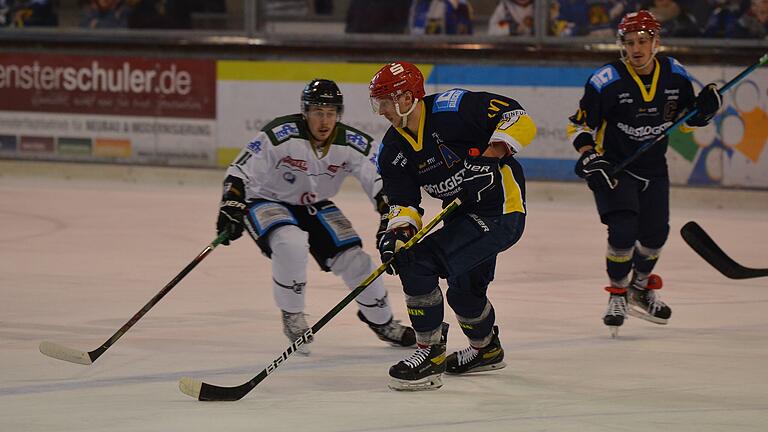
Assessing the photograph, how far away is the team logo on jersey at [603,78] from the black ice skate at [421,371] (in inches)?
56.4

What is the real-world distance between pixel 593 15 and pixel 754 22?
1.09 meters

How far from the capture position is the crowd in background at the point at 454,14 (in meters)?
8.89

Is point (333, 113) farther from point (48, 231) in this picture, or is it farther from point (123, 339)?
point (48, 231)

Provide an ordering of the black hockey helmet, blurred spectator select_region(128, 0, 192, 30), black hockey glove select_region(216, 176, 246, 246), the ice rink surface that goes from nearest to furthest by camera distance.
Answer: the ice rink surface, the black hockey helmet, black hockey glove select_region(216, 176, 246, 246), blurred spectator select_region(128, 0, 192, 30)

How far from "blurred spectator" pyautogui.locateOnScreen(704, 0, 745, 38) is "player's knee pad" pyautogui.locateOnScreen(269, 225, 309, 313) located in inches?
198

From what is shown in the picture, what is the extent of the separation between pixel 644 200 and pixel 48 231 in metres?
3.77

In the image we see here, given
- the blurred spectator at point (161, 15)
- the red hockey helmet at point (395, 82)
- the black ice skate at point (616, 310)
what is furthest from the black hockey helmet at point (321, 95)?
the blurred spectator at point (161, 15)

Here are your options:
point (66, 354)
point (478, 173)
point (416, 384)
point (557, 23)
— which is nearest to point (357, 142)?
point (478, 173)

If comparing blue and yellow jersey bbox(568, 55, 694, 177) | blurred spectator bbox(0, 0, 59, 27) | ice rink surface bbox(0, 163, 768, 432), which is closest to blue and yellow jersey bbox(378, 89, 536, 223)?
ice rink surface bbox(0, 163, 768, 432)

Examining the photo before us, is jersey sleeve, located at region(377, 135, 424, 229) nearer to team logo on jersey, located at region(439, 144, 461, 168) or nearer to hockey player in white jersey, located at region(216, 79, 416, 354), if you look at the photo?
team logo on jersey, located at region(439, 144, 461, 168)

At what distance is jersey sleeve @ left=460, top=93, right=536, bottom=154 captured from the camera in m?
3.99

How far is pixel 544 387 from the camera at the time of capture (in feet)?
13.5

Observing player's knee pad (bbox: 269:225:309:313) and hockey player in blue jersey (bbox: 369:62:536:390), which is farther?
player's knee pad (bbox: 269:225:309:313)

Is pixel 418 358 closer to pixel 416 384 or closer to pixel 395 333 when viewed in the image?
pixel 416 384
